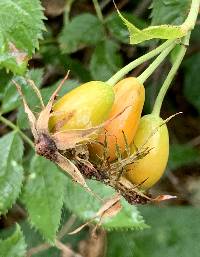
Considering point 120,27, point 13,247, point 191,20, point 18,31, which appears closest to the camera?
point 191,20

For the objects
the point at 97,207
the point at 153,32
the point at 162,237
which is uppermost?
the point at 153,32

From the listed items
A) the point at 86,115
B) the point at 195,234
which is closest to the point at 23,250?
the point at 86,115

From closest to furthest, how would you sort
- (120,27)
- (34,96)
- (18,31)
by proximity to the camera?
(18,31)
(34,96)
(120,27)

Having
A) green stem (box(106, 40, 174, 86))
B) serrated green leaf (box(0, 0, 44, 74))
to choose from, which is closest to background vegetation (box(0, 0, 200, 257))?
serrated green leaf (box(0, 0, 44, 74))

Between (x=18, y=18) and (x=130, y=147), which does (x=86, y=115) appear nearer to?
(x=130, y=147)

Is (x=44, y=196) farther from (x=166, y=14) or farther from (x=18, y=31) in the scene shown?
(x=166, y=14)

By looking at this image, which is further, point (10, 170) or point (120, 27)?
point (120, 27)

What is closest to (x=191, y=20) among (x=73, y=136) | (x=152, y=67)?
(x=152, y=67)

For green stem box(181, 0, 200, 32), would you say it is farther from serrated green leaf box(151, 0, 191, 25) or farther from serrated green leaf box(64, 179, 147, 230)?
serrated green leaf box(64, 179, 147, 230)
